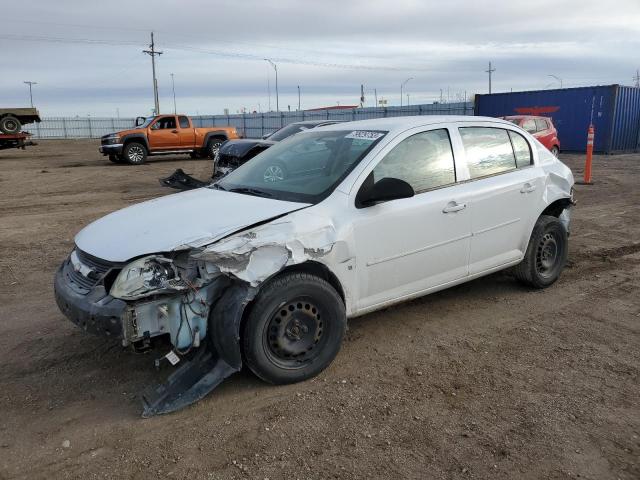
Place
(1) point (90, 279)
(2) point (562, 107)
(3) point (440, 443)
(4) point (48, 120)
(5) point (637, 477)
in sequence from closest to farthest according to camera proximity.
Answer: (5) point (637, 477), (3) point (440, 443), (1) point (90, 279), (2) point (562, 107), (4) point (48, 120)

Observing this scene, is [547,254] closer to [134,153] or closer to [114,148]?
[134,153]

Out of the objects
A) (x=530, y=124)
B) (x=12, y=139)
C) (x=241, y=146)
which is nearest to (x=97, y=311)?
(x=241, y=146)

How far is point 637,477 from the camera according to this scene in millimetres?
2666

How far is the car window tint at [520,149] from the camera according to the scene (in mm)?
5109

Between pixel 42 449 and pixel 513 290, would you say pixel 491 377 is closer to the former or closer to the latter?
pixel 513 290

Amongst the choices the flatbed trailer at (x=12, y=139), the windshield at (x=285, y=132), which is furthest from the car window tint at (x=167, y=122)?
the windshield at (x=285, y=132)

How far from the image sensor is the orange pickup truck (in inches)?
803

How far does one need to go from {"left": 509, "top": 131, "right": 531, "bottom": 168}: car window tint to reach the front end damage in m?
2.61

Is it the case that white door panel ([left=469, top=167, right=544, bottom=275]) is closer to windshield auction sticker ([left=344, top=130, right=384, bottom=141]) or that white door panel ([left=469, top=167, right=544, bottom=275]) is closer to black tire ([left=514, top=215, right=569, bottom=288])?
black tire ([left=514, top=215, right=569, bottom=288])

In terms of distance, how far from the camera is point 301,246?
136 inches

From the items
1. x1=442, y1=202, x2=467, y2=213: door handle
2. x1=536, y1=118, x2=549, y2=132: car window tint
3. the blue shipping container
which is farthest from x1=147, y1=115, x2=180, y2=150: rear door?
x1=442, y1=202, x2=467, y2=213: door handle

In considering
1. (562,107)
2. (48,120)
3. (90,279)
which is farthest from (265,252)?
(48,120)

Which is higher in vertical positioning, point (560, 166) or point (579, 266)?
point (560, 166)

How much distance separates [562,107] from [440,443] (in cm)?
2337
